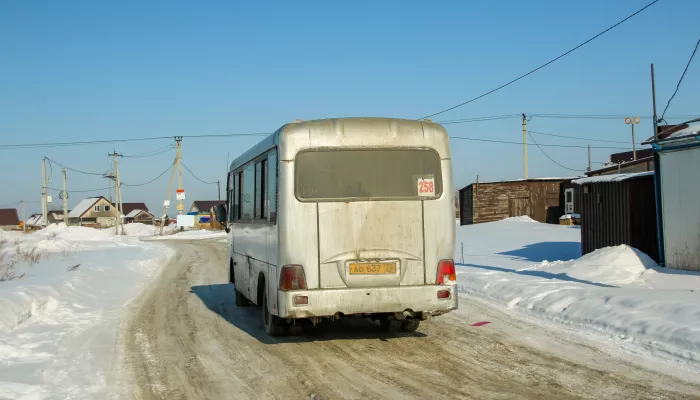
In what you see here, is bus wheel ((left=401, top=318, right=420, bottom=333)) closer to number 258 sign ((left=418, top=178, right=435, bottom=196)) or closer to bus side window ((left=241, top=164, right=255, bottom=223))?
number 258 sign ((left=418, top=178, right=435, bottom=196))

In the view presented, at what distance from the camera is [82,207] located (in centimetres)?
12412

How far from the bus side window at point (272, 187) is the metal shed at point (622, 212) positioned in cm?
1248

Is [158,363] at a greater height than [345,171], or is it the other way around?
[345,171]

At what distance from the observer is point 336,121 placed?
8.50m

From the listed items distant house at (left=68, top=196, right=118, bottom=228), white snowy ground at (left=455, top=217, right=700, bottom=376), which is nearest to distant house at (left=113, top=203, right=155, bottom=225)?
distant house at (left=68, top=196, right=118, bottom=228)

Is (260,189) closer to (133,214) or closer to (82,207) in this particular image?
(82,207)

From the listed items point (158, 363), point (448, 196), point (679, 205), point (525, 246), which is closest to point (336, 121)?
point (448, 196)

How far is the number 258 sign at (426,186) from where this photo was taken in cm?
856

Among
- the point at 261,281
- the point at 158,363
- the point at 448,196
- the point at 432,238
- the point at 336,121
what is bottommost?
the point at 158,363

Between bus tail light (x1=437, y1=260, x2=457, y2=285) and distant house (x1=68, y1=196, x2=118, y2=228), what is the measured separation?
121 metres

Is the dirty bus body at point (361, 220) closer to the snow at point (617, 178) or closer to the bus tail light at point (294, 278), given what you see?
the bus tail light at point (294, 278)

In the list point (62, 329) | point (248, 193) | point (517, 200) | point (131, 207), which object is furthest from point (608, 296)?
point (131, 207)

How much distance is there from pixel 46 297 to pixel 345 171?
25.3 ft

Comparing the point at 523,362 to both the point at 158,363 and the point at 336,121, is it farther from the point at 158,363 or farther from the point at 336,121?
the point at 158,363
